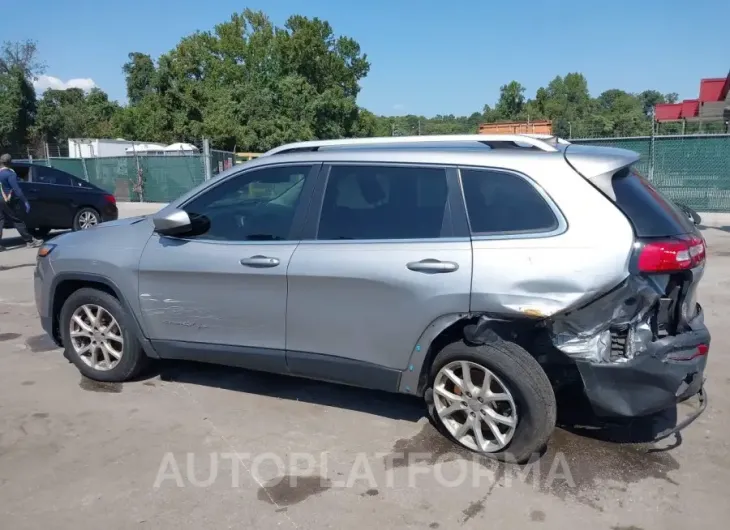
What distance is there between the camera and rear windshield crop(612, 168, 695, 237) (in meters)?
3.48

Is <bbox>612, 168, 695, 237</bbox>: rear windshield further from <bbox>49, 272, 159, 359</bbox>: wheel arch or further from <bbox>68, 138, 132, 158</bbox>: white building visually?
<bbox>68, 138, 132, 158</bbox>: white building

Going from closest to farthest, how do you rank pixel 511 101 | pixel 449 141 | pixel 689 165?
1. pixel 449 141
2. pixel 689 165
3. pixel 511 101

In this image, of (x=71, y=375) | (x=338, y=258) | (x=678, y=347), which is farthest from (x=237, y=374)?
(x=678, y=347)

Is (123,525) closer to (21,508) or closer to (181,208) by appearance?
(21,508)

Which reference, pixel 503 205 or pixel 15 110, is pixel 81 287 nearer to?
pixel 503 205

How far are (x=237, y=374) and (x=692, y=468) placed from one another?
10.9 feet

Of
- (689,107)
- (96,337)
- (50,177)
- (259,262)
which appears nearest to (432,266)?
(259,262)

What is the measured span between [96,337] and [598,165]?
3.80 meters

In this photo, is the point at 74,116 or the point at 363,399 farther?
the point at 74,116

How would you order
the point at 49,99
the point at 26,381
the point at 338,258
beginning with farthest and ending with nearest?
→ the point at 49,99 < the point at 26,381 < the point at 338,258

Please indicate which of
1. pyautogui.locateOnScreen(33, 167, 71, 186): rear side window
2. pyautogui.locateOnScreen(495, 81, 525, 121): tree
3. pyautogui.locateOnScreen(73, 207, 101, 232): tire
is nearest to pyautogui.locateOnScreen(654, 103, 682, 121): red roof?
pyautogui.locateOnScreen(495, 81, 525, 121): tree

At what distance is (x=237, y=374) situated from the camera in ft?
17.3

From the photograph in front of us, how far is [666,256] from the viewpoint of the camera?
3.41 metres

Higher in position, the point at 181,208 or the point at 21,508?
the point at 181,208
